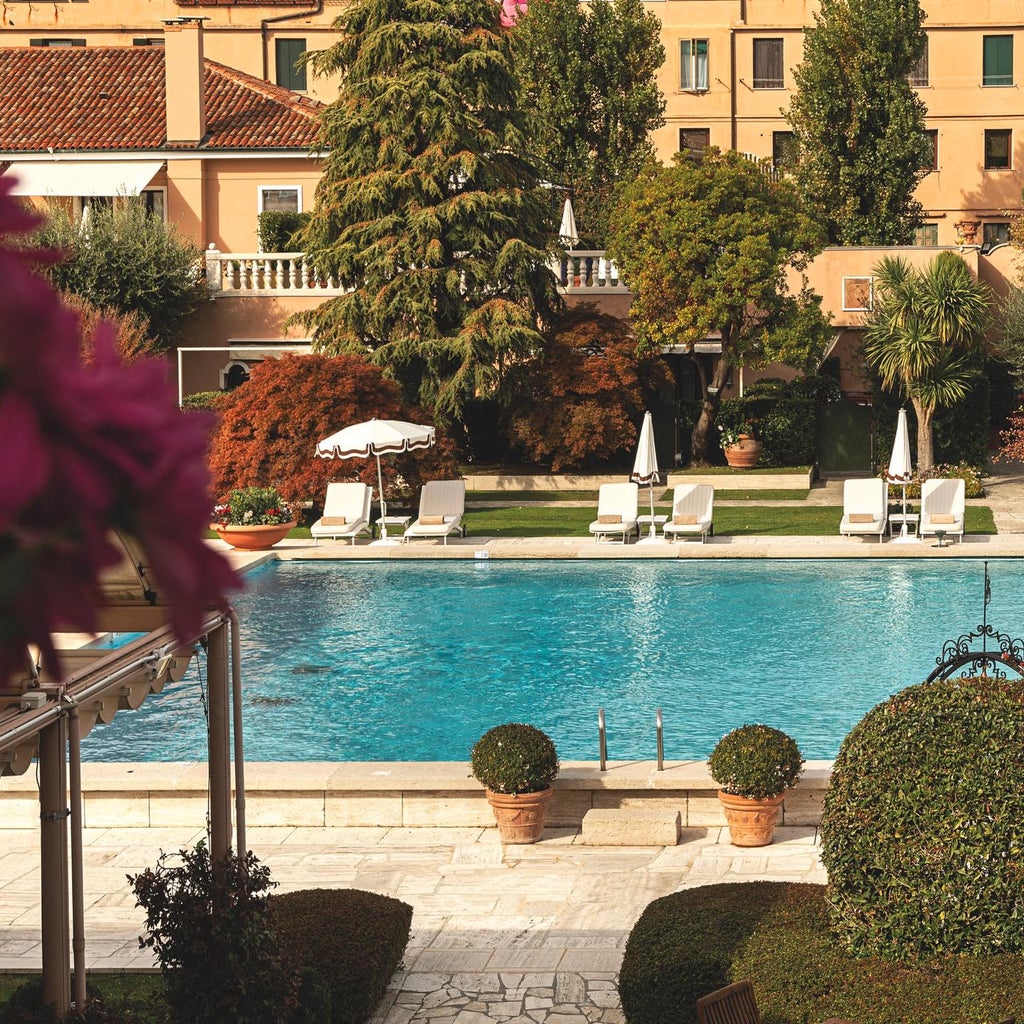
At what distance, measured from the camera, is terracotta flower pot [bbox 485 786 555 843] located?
11.2 metres

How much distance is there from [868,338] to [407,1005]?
27.3m

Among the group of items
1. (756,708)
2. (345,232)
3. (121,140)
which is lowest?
(756,708)

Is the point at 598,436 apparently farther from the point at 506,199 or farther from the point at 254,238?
the point at 254,238

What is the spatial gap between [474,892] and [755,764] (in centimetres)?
224

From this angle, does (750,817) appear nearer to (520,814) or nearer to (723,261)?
(520,814)

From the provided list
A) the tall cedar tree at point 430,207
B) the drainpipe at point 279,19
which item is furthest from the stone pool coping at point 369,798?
the drainpipe at point 279,19

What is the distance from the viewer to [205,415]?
129 centimetres

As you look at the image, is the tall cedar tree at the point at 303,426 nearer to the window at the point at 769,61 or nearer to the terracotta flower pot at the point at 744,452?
the terracotta flower pot at the point at 744,452

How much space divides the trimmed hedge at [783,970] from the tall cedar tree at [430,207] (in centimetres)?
2577

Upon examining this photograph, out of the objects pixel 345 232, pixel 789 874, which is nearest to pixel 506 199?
pixel 345 232

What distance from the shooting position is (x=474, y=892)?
33.7 ft

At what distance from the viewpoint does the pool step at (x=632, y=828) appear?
11.2 meters

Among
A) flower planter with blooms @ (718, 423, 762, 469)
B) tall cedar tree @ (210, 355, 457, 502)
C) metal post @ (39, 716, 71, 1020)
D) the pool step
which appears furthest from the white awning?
metal post @ (39, 716, 71, 1020)

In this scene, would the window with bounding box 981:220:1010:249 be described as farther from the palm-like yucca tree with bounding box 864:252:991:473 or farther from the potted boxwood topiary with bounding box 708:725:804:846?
the potted boxwood topiary with bounding box 708:725:804:846
